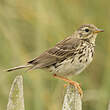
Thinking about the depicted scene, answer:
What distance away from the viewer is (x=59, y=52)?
4703 millimetres

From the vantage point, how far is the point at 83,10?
18.0ft

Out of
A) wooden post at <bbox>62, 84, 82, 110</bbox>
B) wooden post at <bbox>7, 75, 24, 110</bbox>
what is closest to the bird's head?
wooden post at <bbox>62, 84, 82, 110</bbox>

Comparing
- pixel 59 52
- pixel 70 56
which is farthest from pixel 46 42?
pixel 70 56

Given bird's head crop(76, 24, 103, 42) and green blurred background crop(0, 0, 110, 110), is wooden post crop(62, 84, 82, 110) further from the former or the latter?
bird's head crop(76, 24, 103, 42)

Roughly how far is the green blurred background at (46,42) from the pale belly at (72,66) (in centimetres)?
27

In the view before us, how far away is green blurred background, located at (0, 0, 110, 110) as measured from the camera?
4707 millimetres

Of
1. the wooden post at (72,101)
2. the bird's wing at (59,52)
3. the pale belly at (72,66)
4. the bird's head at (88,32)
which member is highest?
the bird's head at (88,32)

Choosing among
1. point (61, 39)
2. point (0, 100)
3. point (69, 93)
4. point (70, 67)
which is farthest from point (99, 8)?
point (69, 93)

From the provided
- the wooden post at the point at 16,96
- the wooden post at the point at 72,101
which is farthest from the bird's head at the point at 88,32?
the wooden post at the point at 16,96

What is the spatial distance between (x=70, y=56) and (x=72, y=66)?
0.62ft

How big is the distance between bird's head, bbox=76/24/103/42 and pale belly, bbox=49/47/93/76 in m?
0.28

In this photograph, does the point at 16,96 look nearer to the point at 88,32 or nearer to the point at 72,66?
the point at 72,66

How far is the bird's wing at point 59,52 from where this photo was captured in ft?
14.9

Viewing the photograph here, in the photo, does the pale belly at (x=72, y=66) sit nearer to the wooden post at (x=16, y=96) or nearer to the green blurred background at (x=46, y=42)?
the green blurred background at (x=46, y=42)
